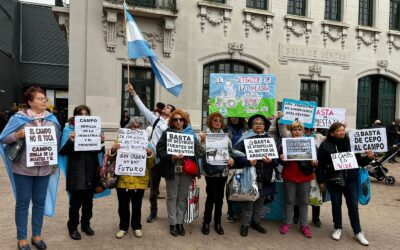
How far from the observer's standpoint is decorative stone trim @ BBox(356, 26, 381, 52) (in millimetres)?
14970

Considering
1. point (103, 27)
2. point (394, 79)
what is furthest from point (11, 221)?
point (394, 79)

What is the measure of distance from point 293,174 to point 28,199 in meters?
3.82

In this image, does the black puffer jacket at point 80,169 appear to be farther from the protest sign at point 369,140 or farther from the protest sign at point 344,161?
the protest sign at point 369,140

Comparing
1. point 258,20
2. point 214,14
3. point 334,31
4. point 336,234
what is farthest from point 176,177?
point 334,31

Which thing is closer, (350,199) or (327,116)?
(350,199)

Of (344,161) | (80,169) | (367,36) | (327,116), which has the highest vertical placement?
(367,36)

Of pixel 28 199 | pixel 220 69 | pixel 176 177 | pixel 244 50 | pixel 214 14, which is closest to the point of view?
pixel 28 199

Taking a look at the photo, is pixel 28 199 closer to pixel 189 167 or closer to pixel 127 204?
pixel 127 204

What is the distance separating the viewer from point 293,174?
534cm

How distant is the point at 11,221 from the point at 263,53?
428 inches

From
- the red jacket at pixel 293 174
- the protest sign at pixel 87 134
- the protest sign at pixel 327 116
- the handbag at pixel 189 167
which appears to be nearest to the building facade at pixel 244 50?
the protest sign at pixel 327 116

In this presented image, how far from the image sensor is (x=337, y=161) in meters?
5.04

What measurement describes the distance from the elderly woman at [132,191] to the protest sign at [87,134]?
26 cm

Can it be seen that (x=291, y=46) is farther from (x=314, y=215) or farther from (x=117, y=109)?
(x=314, y=215)
